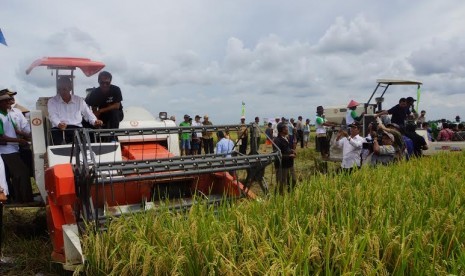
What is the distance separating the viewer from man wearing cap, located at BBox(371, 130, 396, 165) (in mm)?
7832

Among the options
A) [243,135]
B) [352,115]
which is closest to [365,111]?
[352,115]

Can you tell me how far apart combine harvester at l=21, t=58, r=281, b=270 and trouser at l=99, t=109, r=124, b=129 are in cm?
15

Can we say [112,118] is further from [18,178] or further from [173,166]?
[173,166]

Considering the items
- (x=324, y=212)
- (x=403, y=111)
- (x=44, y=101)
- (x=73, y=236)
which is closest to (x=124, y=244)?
(x=73, y=236)

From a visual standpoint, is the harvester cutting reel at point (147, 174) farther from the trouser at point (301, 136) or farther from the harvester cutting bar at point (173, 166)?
the trouser at point (301, 136)

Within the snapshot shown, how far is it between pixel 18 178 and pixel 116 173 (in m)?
2.36

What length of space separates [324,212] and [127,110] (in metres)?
4.11

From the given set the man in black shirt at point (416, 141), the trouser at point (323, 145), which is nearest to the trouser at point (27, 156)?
the man in black shirt at point (416, 141)

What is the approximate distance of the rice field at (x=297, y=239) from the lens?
261cm

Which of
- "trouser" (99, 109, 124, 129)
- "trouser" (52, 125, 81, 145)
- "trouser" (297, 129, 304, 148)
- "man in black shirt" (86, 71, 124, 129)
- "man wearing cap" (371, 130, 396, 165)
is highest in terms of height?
"man in black shirt" (86, 71, 124, 129)

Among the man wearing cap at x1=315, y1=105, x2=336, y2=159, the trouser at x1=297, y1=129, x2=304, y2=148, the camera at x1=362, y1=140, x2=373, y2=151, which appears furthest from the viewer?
the trouser at x1=297, y1=129, x2=304, y2=148

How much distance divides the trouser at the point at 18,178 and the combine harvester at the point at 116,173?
1.04 ft

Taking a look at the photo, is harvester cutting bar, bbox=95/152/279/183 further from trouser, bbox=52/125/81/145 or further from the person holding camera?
the person holding camera

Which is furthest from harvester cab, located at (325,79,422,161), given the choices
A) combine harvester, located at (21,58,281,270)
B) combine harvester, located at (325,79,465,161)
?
combine harvester, located at (21,58,281,270)
